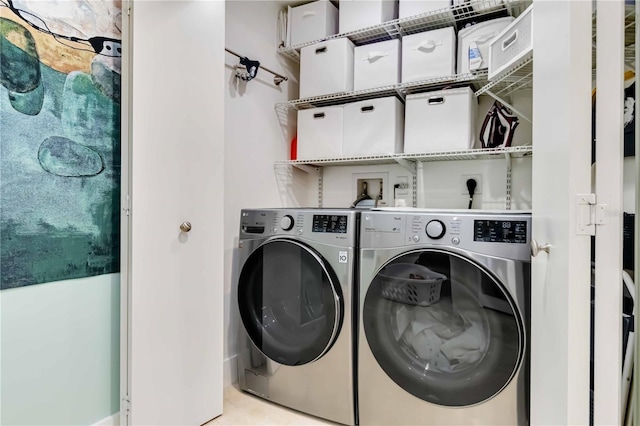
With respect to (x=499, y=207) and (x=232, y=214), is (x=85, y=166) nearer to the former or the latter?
(x=232, y=214)

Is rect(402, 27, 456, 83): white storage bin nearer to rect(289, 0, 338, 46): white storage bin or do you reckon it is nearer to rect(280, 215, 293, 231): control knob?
rect(289, 0, 338, 46): white storage bin

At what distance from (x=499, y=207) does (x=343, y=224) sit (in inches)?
40.5

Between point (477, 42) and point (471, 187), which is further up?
point (477, 42)

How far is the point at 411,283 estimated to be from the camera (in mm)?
1405

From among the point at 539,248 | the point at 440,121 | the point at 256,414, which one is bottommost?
the point at 256,414

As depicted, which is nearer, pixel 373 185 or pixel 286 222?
pixel 286 222

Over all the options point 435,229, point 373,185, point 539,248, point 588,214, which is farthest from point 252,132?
point 588,214

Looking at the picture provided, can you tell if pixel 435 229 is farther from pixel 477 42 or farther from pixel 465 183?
pixel 477 42

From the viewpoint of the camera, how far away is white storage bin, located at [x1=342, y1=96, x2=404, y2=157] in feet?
6.48

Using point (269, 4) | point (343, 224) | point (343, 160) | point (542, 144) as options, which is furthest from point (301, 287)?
point (269, 4)

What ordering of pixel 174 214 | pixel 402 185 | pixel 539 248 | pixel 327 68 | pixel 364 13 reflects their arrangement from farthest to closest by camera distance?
pixel 402 185 < pixel 327 68 < pixel 364 13 < pixel 174 214 < pixel 539 248

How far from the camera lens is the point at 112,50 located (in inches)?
53.9

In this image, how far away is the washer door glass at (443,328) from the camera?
4.09 feet

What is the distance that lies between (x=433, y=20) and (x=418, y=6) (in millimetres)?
113
